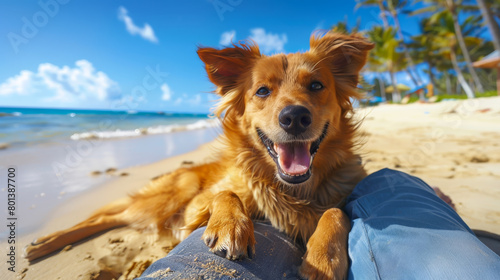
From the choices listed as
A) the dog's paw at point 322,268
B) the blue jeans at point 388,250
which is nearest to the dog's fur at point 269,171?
the dog's paw at point 322,268

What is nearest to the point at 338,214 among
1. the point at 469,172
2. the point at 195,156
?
the point at 469,172

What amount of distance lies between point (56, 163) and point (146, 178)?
204cm

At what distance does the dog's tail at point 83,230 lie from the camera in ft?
7.23

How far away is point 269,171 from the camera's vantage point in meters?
2.24

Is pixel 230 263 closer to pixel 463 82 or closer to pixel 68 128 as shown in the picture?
pixel 68 128

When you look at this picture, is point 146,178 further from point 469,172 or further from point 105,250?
point 469,172

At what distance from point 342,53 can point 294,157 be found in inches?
52.1

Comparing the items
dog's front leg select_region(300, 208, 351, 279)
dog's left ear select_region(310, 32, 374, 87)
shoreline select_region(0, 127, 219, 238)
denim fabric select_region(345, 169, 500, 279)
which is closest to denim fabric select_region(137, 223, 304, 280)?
dog's front leg select_region(300, 208, 351, 279)

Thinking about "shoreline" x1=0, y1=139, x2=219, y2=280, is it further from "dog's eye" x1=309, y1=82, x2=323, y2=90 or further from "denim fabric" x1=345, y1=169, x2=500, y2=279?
"denim fabric" x1=345, y1=169, x2=500, y2=279

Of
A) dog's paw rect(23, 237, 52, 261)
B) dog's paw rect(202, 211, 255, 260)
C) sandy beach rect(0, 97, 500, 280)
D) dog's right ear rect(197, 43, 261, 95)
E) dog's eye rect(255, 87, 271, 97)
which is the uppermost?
dog's right ear rect(197, 43, 261, 95)

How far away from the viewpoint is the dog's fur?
1.57m

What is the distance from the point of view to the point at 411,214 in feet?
4.56

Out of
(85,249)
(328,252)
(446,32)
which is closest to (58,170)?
(85,249)

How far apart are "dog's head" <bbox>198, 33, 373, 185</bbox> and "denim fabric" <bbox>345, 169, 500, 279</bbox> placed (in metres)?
0.55
